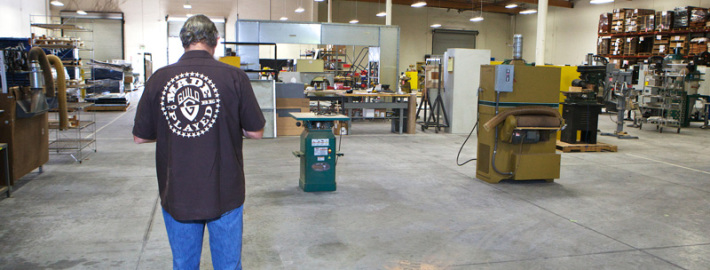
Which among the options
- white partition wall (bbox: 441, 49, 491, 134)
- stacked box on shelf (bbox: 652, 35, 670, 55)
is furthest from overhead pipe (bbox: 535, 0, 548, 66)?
stacked box on shelf (bbox: 652, 35, 670, 55)

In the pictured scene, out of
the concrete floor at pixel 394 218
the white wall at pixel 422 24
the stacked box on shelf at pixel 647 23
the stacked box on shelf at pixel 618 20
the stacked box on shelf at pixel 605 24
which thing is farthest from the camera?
the white wall at pixel 422 24

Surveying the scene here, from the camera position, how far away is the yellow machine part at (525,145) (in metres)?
5.12

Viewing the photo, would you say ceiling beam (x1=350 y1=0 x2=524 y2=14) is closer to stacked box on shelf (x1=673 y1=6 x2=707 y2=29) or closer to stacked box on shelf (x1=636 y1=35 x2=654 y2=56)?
stacked box on shelf (x1=636 y1=35 x2=654 y2=56)

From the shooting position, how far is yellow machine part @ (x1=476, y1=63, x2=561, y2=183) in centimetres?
512

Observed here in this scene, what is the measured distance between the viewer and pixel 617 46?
54.3 feet

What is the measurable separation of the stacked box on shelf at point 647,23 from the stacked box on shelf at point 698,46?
1379 millimetres

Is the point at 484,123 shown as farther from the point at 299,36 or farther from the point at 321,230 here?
the point at 299,36

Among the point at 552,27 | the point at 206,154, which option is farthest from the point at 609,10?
the point at 206,154

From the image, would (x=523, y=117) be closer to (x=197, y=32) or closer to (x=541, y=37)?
(x=197, y=32)

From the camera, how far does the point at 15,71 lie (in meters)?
4.87

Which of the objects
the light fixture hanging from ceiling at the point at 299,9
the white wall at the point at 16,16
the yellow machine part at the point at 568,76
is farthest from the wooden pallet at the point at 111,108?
the yellow machine part at the point at 568,76

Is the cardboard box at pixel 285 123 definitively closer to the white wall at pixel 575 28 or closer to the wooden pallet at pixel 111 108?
the wooden pallet at pixel 111 108

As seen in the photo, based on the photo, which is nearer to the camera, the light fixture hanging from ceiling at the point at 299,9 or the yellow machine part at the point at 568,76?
the yellow machine part at the point at 568,76

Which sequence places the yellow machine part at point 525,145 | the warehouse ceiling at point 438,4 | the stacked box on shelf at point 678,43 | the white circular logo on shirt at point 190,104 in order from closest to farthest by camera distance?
the white circular logo on shirt at point 190,104
the yellow machine part at point 525,145
the stacked box on shelf at point 678,43
the warehouse ceiling at point 438,4
